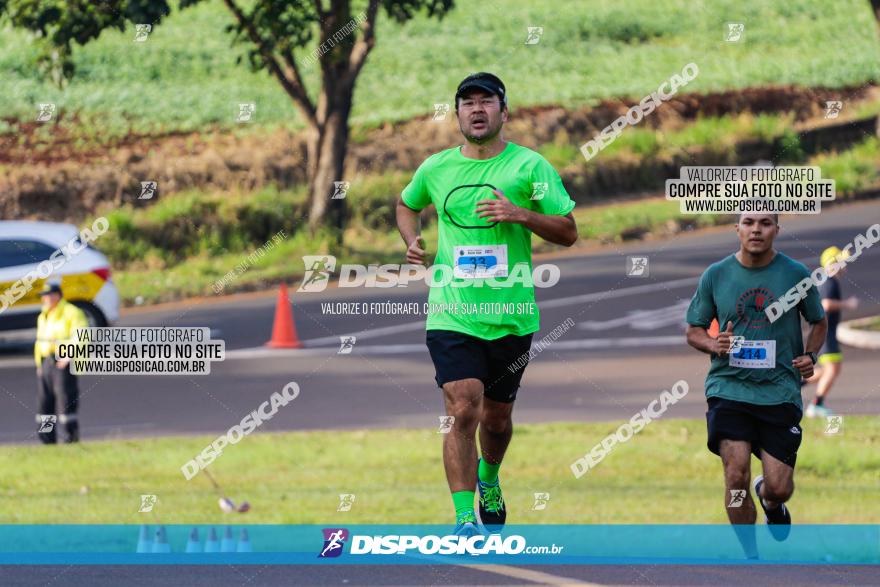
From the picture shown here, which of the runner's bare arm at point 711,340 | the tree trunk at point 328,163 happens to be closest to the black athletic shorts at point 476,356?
the runner's bare arm at point 711,340

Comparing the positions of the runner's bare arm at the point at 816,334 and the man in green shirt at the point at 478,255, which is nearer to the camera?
the man in green shirt at the point at 478,255

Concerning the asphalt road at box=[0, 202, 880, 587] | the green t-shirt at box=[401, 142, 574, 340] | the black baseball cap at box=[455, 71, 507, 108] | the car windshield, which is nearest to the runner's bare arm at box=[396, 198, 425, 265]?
the green t-shirt at box=[401, 142, 574, 340]

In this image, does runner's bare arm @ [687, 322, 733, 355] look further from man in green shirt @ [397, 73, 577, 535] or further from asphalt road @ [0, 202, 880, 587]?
asphalt road @ [0, 202, 880, 587]

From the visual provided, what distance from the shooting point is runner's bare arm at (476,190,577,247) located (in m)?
7.39

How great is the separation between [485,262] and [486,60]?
2289 cm

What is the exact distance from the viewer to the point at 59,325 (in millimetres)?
13734

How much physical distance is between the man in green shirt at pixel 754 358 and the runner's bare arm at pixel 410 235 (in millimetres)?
1315

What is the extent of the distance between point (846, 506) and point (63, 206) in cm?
1667

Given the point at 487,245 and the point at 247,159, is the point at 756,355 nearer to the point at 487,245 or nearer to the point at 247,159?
the point at 487,245

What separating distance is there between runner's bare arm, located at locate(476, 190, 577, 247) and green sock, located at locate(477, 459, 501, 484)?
47.5 inches

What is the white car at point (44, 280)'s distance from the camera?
1722cm

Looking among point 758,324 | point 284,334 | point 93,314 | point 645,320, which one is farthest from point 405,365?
point 758,324

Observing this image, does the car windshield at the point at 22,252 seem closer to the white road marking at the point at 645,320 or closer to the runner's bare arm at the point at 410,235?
the white road marking at the point at 645,320

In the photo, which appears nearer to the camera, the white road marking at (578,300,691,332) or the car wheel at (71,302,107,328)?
the car wheel at (71,302,107,328)
